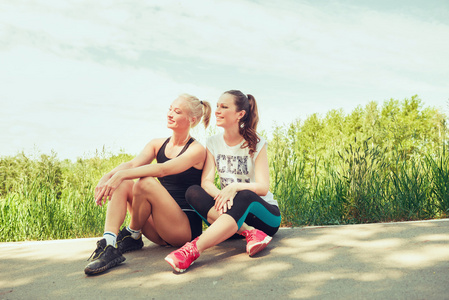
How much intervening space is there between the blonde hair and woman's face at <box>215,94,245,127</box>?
0.26 m

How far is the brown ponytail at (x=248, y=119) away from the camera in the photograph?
3.55 meters

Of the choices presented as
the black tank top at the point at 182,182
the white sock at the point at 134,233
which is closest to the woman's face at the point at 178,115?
the black tank top at the point at 182,182

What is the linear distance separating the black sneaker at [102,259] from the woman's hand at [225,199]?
3.11 ft

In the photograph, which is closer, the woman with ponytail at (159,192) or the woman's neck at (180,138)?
the woman with ponytail at (159,192)

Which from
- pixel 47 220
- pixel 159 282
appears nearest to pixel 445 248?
pixel 159 282

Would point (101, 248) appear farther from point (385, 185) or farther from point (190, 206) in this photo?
point (385, 185)

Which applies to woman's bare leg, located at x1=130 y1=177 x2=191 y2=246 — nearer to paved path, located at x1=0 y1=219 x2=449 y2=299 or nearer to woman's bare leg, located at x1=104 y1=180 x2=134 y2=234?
woman's bare leg, located at x1=104 y1=180 x2=134 y2=234

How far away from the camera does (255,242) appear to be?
326 centimetres

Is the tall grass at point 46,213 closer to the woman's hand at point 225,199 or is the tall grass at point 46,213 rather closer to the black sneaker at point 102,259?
the black sneaker at point 102,259

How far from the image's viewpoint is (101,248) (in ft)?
10.5

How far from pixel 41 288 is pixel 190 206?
1373 mm

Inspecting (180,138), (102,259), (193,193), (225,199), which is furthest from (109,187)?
(225,199)

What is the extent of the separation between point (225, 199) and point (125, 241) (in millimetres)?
1200

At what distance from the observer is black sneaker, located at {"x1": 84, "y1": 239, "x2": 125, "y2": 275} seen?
3.15 meters
